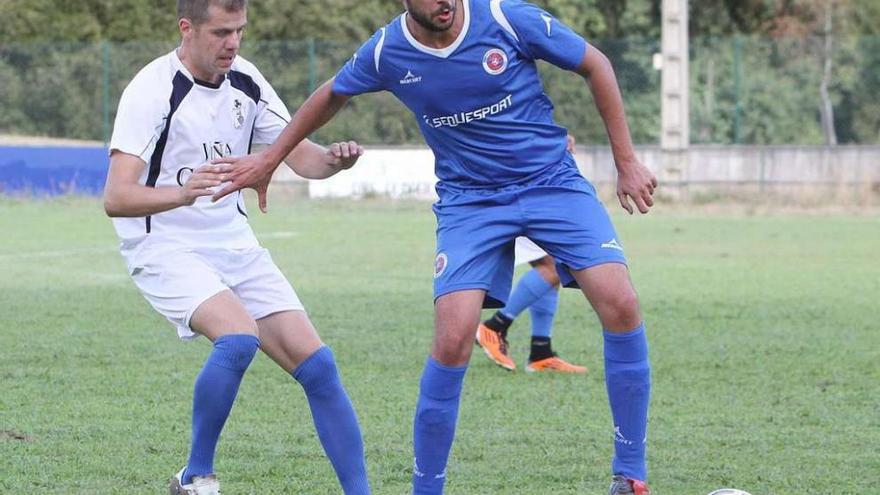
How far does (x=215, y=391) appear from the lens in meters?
5.50

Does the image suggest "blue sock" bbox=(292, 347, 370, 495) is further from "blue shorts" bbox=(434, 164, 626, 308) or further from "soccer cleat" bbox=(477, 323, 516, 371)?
"soccer cleat" bbox=(477, 323, 516, 371)

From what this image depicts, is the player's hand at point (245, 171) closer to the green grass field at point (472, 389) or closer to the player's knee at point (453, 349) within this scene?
the player's knee at point (453, 349)

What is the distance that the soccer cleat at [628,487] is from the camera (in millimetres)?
5438

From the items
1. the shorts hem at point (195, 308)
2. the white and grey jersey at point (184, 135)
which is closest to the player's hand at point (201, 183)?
the white and grey jersey at point (184, 135)

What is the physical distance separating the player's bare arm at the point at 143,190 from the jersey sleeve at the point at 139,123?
3 centimetres

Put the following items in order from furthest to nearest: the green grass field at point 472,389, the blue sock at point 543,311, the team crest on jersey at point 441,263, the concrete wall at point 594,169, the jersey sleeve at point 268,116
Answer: the concrete wall at point 594,169 → the blue sock at point 543,311 → the green grass field at point 472,389 → the jersey sleeve at point 268,116 → the team crest on jersey at point 441,263

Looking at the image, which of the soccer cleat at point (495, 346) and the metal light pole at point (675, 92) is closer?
the soccer cleat at point (495, 346)

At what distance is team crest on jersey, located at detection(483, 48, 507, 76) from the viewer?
5.40m

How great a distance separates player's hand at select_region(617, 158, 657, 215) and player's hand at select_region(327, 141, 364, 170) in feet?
3.08

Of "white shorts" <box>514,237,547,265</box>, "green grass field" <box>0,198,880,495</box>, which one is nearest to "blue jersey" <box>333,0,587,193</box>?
"green grass field" <box>0,198,880,495</box>

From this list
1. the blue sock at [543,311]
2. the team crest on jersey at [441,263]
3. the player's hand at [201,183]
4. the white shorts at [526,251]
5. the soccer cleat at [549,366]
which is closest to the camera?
the player's hand at [201,183]

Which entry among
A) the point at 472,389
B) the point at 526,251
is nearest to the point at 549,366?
the point at 526,251

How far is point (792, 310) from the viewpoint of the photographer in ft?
40.1

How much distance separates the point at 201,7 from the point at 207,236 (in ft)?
2.73
